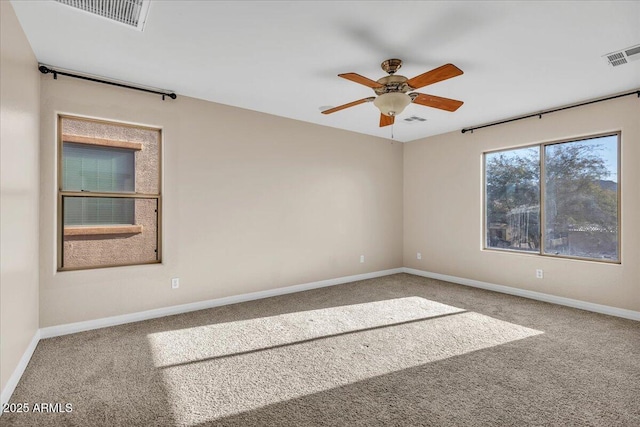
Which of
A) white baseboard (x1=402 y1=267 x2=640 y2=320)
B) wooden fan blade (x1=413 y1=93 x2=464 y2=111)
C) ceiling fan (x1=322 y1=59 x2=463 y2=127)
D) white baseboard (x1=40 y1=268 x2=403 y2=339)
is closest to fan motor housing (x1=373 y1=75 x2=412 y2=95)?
ceiling fan (x1=322 y1=59 x2=463 y2=127)

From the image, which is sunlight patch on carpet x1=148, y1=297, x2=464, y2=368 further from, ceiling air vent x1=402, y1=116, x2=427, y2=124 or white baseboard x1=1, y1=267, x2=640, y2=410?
ceiling air vent x1=402, y1=116, x2=427, y2=124

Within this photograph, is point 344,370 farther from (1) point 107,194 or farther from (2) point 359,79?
(1) point 107,194

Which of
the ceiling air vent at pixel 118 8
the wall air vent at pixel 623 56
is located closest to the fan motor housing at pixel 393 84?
the wall air vent at pixel 623 56

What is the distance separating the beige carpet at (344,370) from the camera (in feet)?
6.34

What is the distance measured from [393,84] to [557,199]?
3.10 meters

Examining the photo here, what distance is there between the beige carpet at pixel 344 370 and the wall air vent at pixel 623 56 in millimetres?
2577

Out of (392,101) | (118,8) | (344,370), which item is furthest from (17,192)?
(392,101)

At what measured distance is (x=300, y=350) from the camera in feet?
9.25

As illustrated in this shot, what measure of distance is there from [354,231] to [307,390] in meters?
3.57

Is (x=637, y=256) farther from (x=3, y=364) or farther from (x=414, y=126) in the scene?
(x=3, y=364)

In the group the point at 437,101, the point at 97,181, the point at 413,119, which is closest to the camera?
the point at 437,101

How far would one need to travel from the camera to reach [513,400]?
2.08 meters

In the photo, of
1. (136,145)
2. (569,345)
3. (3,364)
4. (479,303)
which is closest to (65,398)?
(3,364)

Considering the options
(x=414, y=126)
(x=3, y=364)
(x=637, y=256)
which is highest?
(x=414, y=126)
